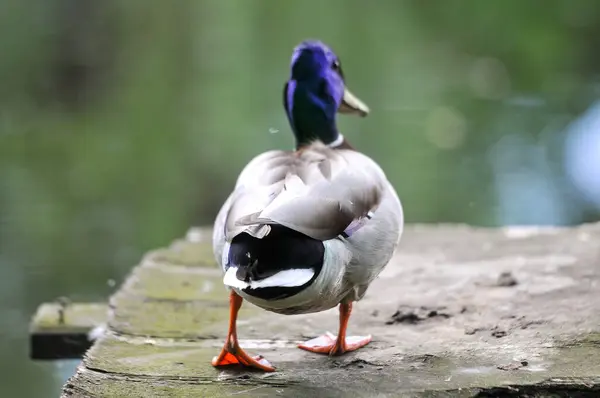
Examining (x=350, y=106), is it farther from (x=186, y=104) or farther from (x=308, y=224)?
(x=186, y=104)

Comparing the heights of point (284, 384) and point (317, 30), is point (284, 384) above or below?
below

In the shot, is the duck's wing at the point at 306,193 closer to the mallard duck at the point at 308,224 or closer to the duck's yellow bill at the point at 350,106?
the mallard duck at the point at 308,224

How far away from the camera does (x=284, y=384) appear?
173 centimetres

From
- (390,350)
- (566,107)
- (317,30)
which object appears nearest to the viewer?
(390,350)

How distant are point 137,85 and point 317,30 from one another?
1.38 m

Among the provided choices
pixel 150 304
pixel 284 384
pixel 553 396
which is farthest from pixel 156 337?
pixel 553 396

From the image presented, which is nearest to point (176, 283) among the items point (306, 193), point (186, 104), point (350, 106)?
point (350, 106)

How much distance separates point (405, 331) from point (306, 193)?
662 mm

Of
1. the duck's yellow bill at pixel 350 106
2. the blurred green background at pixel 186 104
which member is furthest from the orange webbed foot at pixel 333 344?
the blurred green background at pixel 186 104

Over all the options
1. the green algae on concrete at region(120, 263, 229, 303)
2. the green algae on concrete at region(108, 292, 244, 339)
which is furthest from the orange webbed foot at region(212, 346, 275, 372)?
the green algae on concrete at region(120, 263, 229, 303)

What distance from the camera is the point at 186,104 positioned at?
6.19m

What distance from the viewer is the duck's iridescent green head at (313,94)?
2209 millimetres

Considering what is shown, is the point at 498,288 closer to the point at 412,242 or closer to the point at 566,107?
the point at 412,242

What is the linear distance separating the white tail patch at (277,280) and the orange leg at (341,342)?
45cm
